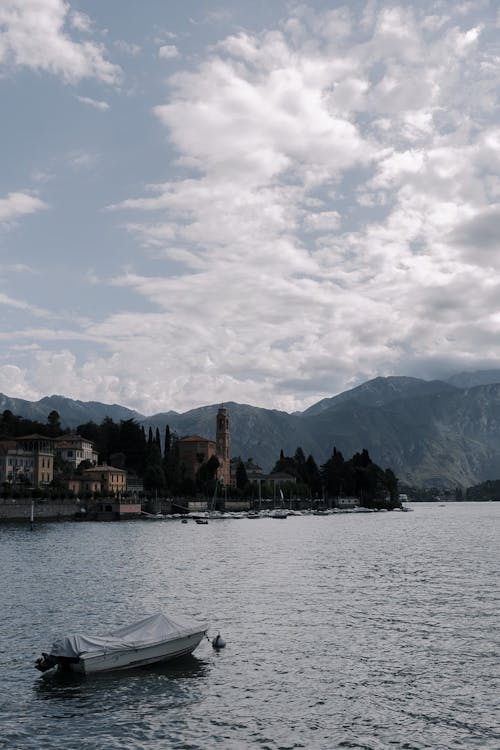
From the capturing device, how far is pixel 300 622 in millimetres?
49219

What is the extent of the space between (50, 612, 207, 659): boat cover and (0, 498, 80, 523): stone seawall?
129584 millimetres


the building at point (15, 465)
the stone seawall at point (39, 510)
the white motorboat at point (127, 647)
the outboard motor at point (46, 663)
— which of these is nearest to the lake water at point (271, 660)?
the outboard motor at point (46, 663)

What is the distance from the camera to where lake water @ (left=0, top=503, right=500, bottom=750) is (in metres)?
29.3

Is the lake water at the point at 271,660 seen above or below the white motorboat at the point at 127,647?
below

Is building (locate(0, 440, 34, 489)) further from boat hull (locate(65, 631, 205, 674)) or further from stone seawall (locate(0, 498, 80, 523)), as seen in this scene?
boat hull (locate(65, 631, 205, 674))

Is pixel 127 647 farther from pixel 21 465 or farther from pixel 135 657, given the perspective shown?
pixel 21 465

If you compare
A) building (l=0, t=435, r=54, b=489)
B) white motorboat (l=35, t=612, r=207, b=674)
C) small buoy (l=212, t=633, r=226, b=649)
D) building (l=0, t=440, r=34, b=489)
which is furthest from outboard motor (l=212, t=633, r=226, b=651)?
building (l=0, t=440, r=34, b=489)

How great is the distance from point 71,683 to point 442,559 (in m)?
67.5

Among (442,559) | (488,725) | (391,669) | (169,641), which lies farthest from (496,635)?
(442,559)

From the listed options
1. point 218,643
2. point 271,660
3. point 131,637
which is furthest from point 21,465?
point 271,660

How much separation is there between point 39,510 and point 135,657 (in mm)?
139364

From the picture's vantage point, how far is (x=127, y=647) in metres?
37.3

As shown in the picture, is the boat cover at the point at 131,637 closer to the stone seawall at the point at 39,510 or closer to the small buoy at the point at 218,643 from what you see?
the small buoy at the point at 218,643

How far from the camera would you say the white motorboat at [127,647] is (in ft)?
119
